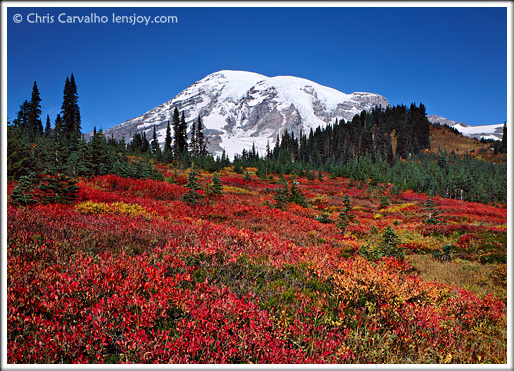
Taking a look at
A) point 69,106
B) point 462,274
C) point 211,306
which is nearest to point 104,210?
point 211,306

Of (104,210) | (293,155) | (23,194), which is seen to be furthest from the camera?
(293,155)

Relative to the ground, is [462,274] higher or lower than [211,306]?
lower

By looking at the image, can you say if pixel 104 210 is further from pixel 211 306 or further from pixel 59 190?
pixel 211 306

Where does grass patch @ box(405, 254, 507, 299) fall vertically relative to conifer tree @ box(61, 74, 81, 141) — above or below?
below

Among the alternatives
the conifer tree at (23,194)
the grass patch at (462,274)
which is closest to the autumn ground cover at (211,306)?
the grass patch at (462,274)

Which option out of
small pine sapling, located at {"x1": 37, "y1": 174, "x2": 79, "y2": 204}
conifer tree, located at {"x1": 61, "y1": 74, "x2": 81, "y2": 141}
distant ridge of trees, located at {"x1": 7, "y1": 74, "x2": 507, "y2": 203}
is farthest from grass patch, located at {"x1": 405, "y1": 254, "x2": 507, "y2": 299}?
conifer tree, located at {"x1": 61, "y1": 74, "x2": 81, "y2": 141}

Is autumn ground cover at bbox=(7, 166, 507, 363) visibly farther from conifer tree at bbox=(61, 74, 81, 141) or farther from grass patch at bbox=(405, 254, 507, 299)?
conifer tree at bbox=(61, 74, 81, 141)

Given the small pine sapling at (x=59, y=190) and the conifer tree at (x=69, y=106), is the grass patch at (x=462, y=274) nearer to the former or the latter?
the small pine sapling at (x=59, y=190)

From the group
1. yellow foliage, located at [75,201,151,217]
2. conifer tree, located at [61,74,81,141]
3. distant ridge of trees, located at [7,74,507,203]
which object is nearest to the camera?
yellow foliage, located at [75,201,151,217]

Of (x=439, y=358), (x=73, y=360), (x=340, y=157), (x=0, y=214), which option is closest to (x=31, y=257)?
(x=0, y=214)

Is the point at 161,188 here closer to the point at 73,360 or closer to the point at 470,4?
the point at 73,360

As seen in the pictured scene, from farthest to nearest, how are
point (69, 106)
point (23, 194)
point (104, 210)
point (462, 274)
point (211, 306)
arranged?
point (69, 106) < point (104, 210) < point (23, 194) < point (462, 274) < point (211, 306)

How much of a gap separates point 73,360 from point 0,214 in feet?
6.60

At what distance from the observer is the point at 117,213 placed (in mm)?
10914
